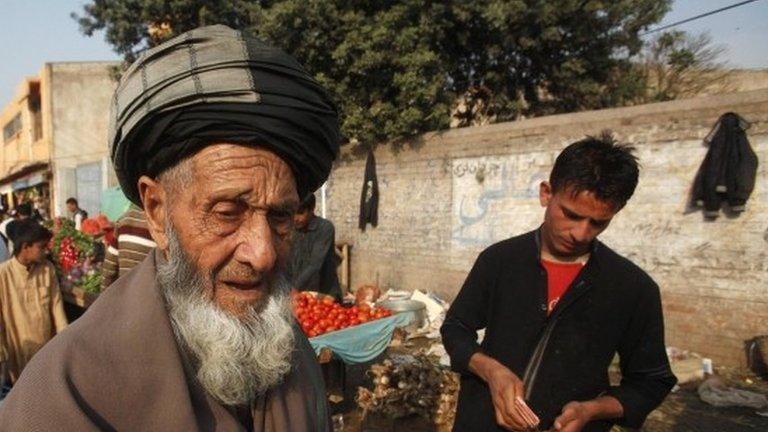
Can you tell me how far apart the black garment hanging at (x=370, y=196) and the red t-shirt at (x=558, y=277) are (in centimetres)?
904

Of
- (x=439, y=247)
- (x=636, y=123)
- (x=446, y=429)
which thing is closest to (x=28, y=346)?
(x=446, y=429)

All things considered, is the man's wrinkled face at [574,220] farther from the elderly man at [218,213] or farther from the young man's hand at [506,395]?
the elderly man at [218,213]

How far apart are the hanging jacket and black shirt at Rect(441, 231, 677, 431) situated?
4783 mm

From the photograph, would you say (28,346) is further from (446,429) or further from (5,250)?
(446,429)

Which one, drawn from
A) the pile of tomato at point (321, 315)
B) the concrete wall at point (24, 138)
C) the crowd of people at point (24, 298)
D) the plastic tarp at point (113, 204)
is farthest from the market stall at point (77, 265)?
the concrete wall at point (24, 138)

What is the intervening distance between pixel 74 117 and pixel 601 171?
89.2 ft

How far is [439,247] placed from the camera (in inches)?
389

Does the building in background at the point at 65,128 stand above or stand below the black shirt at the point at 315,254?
above

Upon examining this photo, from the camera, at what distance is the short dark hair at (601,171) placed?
215cm

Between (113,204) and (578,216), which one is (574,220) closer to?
(578,216)

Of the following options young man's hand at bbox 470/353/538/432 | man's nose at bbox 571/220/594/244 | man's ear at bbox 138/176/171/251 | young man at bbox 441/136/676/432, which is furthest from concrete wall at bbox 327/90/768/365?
man's ear at bbox 138/176/171/251

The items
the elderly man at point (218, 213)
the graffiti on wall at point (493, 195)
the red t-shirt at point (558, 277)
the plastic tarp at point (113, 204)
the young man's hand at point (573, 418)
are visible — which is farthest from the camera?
the plastic tarp at point (113, 204)

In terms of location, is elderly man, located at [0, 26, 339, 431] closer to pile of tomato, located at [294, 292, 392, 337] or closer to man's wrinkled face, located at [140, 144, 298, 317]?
man's wrinkled face, located at [140, 144, 298, 317]

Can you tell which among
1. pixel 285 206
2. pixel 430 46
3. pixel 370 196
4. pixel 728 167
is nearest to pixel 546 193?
pixel 285 206
